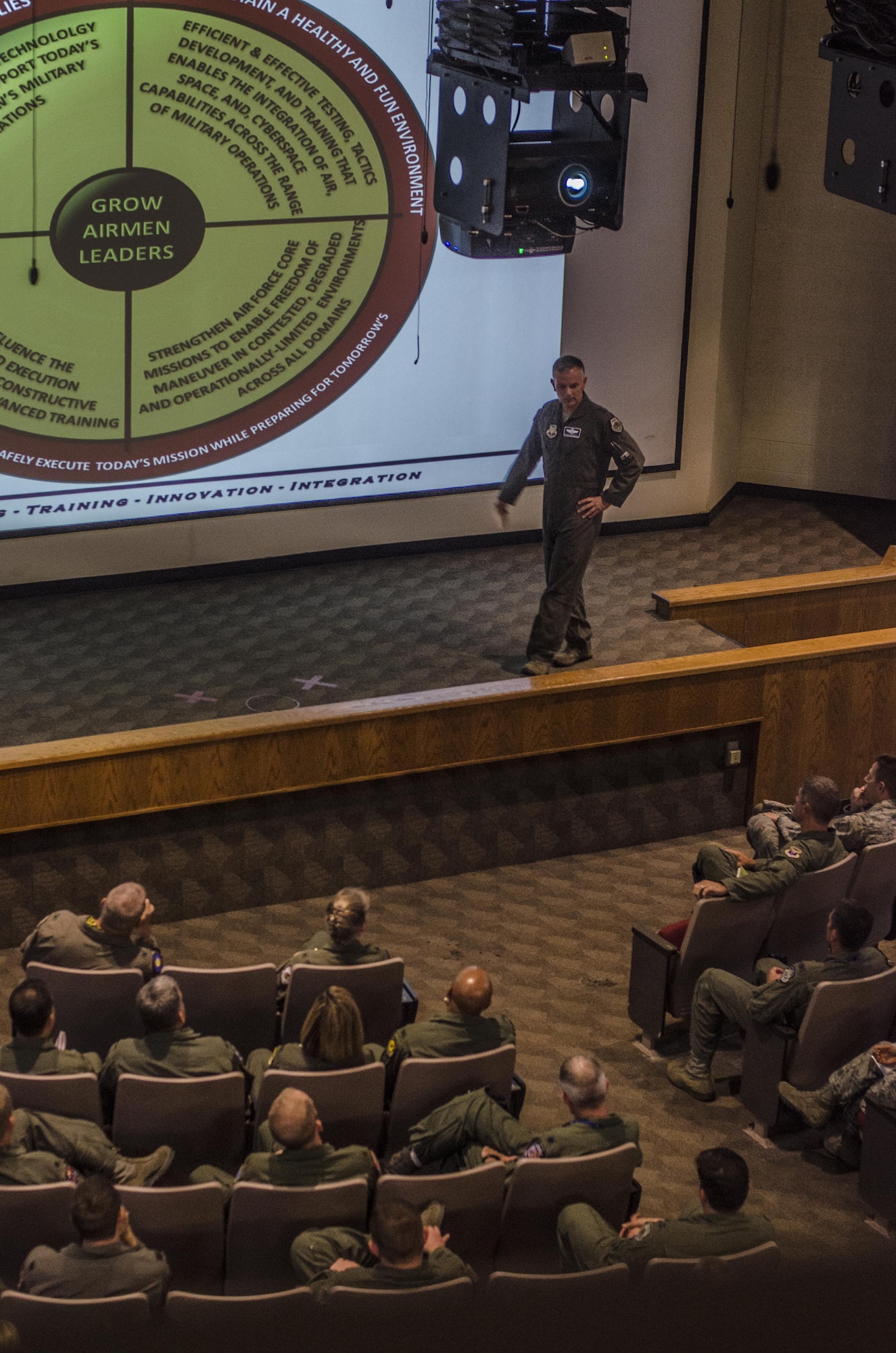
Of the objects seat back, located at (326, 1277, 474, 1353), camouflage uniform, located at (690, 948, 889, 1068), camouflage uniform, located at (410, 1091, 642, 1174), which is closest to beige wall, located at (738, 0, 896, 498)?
camouflage uniform, located at (690, 948, 889, 1068)

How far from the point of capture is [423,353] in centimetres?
797

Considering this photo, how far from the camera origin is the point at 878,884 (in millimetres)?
5148

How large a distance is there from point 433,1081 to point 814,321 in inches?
264

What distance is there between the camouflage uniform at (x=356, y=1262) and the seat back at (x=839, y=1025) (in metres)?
1.49

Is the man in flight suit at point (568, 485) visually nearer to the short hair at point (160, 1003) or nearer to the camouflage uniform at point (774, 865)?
the camouflage uniform at point (774, 865)

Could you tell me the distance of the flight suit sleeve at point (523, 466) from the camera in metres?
6.49

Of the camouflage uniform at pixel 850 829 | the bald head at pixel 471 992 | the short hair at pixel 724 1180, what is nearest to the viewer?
the short hair at pixel 724 1180

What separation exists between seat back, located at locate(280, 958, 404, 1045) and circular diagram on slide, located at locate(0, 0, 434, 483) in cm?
384

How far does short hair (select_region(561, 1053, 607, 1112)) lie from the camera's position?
3.38m

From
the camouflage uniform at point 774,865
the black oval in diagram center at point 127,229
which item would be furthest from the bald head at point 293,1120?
the black oval in diagram center at point 127,229

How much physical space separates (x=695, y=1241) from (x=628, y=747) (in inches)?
132

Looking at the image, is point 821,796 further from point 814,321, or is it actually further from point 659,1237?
point 814,321

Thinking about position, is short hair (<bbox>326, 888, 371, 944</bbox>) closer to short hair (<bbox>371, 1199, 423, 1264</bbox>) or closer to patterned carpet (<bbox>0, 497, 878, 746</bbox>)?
short hair (<bbox>371, 1199, 423, 1264</bbox>)

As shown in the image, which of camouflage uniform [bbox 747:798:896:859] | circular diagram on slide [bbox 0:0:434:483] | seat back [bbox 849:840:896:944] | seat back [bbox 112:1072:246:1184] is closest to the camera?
seat back [bbox 112:1072:246:1184]
